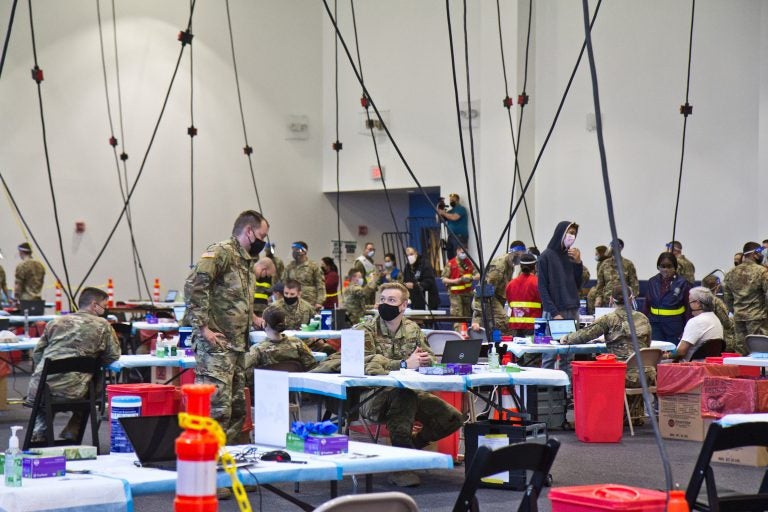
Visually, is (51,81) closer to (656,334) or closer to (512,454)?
(656,334)

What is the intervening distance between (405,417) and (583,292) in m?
8.21

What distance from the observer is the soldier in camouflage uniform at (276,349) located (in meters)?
6.89

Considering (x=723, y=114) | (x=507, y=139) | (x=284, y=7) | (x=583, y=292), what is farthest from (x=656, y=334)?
(x=284, y=7)

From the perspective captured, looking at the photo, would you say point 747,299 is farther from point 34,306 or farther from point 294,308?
point 34,306

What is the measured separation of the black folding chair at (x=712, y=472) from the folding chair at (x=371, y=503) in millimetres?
1214

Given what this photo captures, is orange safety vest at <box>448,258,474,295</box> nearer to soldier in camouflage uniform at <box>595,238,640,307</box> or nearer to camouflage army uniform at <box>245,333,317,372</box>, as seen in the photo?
soldier in camouflage uniform at <box>595,238,640,307</box>

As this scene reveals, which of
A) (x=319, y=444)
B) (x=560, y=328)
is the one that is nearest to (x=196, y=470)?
(x=319, y=444)

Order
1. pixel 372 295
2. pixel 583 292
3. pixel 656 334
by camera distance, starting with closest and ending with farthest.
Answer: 1. pixel 656 334
2. pixel 372 295
3. pixel 583 292

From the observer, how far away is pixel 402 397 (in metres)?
6.00

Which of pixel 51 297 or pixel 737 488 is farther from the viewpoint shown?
pixel 51 297

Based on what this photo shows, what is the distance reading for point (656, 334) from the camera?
1113cm

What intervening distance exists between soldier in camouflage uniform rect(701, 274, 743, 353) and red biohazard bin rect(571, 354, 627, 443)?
5.52ft

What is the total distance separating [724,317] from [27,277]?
8433 mm

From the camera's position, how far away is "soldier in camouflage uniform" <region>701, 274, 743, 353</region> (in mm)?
9867
